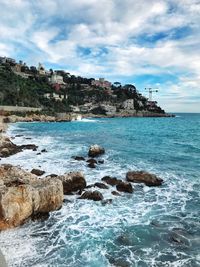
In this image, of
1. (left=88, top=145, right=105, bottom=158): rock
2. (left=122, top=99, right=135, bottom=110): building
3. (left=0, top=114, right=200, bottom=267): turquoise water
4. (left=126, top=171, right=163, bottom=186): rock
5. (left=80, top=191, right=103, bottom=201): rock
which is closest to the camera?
(left=0, top=114, right=200, bottom=267): turquoise water

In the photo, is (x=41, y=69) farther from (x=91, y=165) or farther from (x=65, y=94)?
(x=91, y=165)

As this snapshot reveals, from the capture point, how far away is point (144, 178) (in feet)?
57.7

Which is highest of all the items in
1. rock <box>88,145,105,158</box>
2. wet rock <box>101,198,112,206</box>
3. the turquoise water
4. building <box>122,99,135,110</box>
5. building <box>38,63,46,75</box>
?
building <box>38,63,46,75</box>

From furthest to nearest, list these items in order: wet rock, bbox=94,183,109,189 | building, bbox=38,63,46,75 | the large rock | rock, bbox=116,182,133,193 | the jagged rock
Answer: building, bbox=38,63,46,75
the jagged rock
wet rock, bbox=94,183,109,189
rock, bbox=116,182,133,193
the large rock

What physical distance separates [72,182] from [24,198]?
4.15 m

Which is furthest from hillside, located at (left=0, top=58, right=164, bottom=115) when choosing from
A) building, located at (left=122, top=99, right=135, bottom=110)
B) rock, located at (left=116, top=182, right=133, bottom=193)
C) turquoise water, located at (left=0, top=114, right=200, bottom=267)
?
turquoise water, located at (left=0, top=114, right=200, bottom=267)

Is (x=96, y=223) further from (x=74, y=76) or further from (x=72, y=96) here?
(x=74, y=76)

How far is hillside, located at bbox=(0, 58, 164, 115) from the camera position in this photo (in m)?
120

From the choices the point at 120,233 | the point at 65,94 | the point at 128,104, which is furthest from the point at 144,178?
the point at 128,104

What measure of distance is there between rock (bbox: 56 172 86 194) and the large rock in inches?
71.4

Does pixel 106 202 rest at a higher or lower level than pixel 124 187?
lower

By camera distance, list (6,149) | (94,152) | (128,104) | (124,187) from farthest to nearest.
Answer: (128,104) → (94,152) → (6,149) → (124,187)

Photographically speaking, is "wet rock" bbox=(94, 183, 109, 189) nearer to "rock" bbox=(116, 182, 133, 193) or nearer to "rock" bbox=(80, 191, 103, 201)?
"rock" bbox=(116, 182, 133, 193)

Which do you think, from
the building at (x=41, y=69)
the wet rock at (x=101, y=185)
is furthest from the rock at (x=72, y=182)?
the building at (x=41, y=69)
